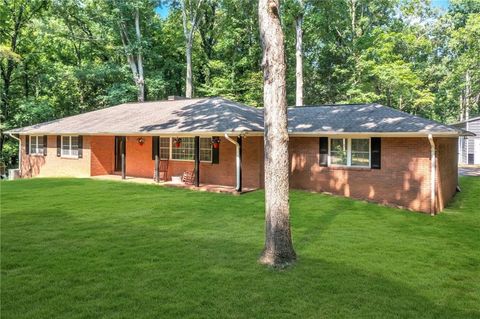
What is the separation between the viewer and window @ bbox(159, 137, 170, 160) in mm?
17844

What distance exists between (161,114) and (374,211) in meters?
11.0

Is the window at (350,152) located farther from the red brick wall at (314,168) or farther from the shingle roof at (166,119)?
the shingle roof at (166,119)

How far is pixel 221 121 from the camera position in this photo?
15.2m

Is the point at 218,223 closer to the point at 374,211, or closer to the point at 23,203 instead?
the point at 374,211

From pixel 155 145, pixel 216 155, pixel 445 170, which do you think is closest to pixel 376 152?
pixel 445 170

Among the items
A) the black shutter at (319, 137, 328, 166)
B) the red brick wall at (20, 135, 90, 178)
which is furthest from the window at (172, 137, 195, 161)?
the black shutter at (319, 137, 328, 166)

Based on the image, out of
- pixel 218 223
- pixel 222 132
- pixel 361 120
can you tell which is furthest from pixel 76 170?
pixel 361 120

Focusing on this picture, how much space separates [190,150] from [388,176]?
8363 mm

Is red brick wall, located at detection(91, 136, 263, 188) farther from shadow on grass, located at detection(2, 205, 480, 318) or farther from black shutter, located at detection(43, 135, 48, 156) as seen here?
shadow on grass, located at detection(2, 205, 480, 318)

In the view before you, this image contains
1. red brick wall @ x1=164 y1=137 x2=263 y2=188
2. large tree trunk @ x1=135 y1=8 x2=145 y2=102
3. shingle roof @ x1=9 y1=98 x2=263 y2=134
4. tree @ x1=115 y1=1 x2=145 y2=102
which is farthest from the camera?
large tree trunk @ x1=135 y1=8 x2=145 y2=102

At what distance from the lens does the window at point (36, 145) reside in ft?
68.4

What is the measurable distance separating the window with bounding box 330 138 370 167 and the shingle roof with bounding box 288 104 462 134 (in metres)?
0.56

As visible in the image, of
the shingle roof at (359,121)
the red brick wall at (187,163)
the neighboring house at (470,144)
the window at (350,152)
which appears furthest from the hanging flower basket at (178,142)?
the neighboring house at (470,144)

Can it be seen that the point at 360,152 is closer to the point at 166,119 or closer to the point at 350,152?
the point at 350,152
